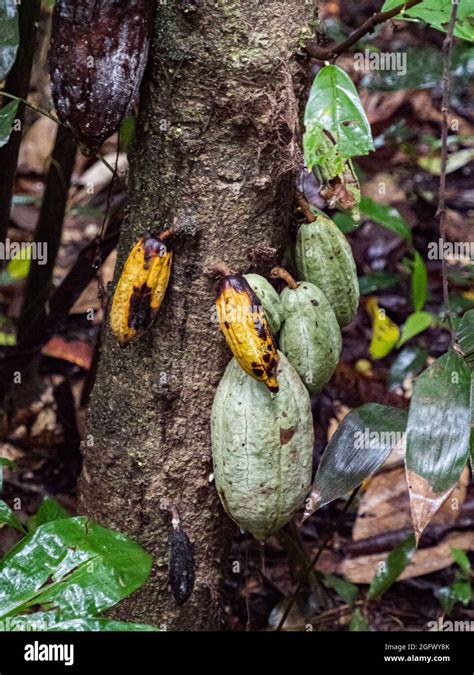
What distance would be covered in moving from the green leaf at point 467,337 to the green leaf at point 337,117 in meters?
0.36

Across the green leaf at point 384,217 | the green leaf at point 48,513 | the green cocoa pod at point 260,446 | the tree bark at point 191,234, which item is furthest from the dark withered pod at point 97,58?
the green leaf at point 384,217

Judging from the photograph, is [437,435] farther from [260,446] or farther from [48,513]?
[48,513]

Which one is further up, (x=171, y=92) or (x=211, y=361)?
(x=171, y=92)

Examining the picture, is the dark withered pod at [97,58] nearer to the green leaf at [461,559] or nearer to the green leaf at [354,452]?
the green leaf at [354,452]

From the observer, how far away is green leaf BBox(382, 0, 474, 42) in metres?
1.24

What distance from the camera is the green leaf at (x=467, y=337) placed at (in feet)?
4.38

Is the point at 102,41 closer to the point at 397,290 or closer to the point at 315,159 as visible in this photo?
the point at 315,159

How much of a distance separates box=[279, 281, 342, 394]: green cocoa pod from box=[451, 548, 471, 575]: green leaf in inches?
32.8

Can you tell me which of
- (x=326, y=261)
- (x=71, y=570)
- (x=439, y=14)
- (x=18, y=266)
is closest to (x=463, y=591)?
(x=326, y=261)

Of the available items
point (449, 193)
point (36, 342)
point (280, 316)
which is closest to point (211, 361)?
point (280, 316)

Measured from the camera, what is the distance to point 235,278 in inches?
47.8

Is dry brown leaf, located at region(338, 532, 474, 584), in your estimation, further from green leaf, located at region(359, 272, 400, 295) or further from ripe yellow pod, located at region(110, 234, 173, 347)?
ripe yellow pod, located at region(110, 234, 173, 347)

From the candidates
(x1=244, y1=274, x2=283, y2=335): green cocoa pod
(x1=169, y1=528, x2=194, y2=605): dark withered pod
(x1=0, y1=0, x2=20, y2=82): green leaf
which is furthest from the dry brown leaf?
(x1=0, y1=0, x2=20, y2=82): green leaf

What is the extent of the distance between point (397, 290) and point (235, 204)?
1601mm
